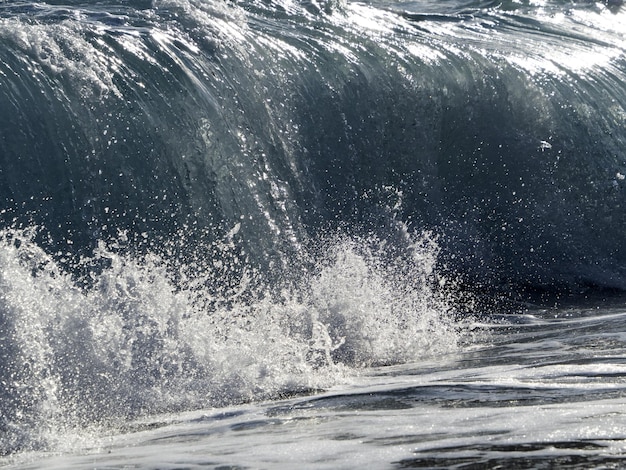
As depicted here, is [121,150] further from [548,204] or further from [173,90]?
[548,204]

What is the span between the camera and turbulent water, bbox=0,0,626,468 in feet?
13.8

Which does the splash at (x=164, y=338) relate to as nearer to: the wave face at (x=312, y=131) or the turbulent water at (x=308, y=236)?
the turbulent water at (x=308, y=236)

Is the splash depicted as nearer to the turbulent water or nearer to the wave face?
the turbulent water

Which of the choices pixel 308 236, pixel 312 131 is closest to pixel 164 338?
pixel 308 236

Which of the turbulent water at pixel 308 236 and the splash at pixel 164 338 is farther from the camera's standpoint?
the splash at pixel 164 338

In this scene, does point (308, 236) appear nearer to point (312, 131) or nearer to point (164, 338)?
point (312, 131)

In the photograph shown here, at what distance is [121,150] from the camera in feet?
21.1

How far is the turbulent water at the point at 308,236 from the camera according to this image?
420 centimetres

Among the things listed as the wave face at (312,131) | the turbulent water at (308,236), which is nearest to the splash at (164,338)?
the turbulent water at (308,236)

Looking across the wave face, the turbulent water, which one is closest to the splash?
the turbulent water

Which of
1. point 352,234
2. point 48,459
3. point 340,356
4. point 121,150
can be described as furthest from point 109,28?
point 48,459

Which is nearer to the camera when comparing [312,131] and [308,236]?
[308,236]

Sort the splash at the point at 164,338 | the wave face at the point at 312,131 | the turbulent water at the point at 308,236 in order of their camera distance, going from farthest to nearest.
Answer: the wave face at the point at 312,131
the splash at the point at 164,338
the turbulent water at the point at 308,236

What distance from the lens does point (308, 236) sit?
6.97 meters
